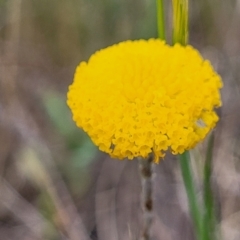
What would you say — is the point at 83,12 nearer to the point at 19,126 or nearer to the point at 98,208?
the point at 19,126

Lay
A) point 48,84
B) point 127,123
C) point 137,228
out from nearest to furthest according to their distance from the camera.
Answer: point 127,123 < point 137,228 < point 48,84

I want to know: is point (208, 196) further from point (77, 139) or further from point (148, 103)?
point (77, 139)

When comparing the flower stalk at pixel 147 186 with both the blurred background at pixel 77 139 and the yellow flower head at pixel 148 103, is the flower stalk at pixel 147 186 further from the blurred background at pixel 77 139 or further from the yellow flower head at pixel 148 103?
the blurred background at pixel 77 139

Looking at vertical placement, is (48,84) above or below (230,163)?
above

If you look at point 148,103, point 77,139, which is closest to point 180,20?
point 148,103

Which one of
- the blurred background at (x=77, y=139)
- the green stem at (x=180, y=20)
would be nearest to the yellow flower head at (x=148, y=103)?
the green stem at (x=180, y=20)

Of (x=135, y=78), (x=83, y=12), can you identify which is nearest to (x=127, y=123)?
(x=135, y=78)
